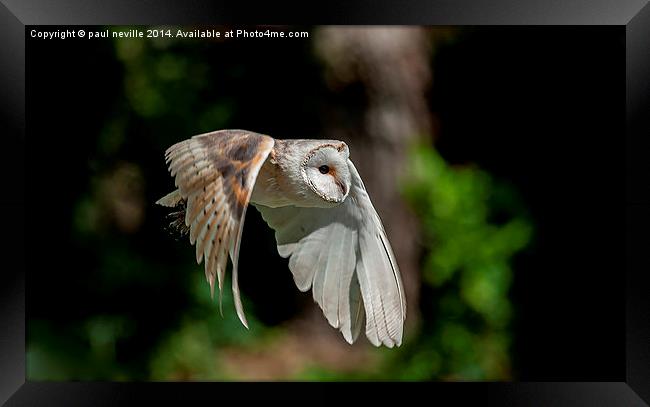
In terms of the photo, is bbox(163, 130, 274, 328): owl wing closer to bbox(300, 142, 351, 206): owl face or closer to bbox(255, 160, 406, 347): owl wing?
bbox(300, 142, 351, 206): owl face

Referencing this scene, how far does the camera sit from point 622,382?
204cm

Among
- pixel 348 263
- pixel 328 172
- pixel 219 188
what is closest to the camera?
pixel 219 188

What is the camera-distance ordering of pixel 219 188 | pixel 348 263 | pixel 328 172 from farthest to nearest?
pixel 348 263
pixel 328 172
pixel 219 188

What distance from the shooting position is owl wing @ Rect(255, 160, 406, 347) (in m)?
1.88

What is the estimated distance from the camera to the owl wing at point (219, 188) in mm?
1326

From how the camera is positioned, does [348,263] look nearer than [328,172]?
No

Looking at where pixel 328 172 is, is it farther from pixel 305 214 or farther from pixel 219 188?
pixel 219 188

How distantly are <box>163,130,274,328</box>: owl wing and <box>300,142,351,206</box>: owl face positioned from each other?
0.20 m

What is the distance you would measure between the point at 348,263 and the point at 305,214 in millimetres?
179

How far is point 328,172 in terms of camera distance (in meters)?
1.75

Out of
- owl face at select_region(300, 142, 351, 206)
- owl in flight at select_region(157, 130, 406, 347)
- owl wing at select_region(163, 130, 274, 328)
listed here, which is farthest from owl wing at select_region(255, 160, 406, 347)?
owl wing at select_region(163, 130, 274, 328)

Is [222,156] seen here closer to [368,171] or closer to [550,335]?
[368,171]

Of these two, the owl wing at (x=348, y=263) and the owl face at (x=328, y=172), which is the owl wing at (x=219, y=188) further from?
the owl wing at (x=348, y=263)

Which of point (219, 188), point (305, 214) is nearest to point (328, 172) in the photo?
point (305, 214)
